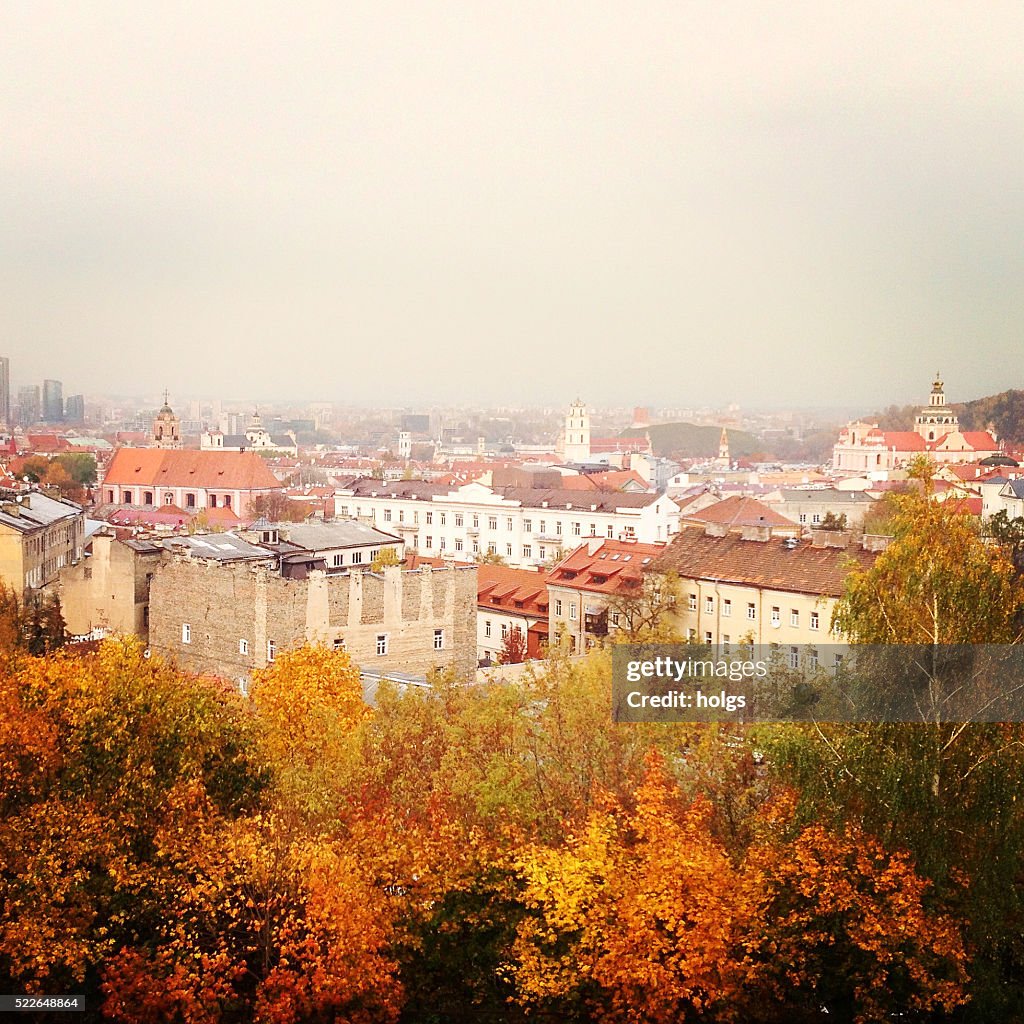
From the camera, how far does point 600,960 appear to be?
7.16 metres

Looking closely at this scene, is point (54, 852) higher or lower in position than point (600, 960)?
higher

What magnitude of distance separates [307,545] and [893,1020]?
40.4 feet

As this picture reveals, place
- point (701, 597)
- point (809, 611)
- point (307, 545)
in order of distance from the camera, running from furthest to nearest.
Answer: point (307, 545) → point (701, 597) → point (809, 611)

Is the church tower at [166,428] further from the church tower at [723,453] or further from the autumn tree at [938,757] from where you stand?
the autumn tree at [938,757]

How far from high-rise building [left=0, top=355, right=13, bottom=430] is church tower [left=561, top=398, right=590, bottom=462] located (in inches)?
1288

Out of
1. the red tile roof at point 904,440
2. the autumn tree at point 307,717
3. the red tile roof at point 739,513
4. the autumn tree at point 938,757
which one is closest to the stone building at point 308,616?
the autumn tree at point 307,717

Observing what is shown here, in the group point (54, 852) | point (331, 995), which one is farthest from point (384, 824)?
point (54, 852)

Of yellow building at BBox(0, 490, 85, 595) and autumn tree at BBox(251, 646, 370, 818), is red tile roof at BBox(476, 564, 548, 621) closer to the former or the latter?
yellow building at BBox(0, 490, 85, 595)

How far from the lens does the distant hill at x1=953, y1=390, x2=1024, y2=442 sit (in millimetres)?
38000

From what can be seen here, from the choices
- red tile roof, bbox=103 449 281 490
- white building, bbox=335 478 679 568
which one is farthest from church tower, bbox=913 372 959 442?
red tile roof, bbox=103 449 281 490

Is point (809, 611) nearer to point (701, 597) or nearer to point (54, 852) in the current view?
point (701, 597)

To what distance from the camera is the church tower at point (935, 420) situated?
40219 mm

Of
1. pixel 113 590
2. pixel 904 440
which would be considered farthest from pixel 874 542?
pixel 904 440

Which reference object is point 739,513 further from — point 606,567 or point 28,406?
point 28,406
